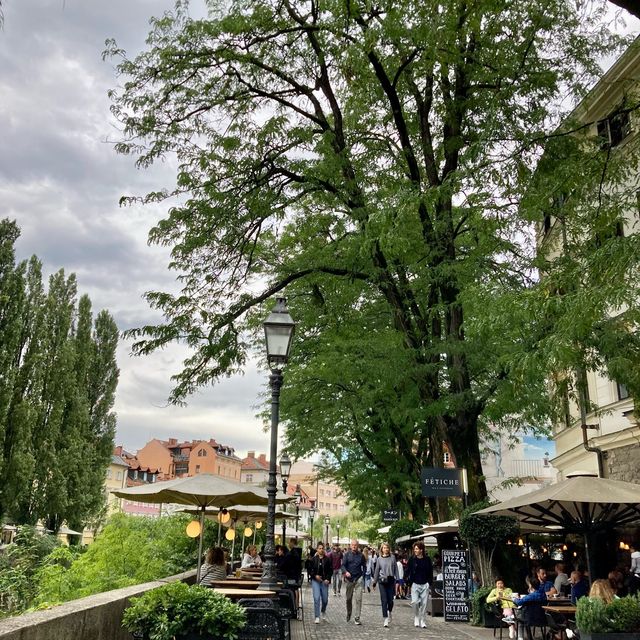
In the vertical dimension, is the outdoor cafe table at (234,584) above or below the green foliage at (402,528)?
below

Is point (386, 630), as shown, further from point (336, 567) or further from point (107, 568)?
point (336, 567)

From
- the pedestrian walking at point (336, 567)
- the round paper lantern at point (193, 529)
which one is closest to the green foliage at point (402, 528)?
the pedestrian walking at point (336, 567)

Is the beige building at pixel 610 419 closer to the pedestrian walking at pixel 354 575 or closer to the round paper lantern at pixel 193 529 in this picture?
the pedestrian walking at pixel 354 575

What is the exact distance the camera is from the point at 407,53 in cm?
1381

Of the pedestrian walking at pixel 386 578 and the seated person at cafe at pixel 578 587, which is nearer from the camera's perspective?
the seated person at cafe at pixel 578 587

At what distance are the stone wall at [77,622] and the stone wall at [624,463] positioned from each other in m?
16.6

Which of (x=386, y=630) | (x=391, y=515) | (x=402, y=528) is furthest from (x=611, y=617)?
(x=391, y=515)

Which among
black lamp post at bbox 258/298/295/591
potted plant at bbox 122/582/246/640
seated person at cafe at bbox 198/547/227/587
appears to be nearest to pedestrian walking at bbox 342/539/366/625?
seated person at cafe at bbox 198/547/227/587

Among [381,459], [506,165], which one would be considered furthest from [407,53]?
[381,459]

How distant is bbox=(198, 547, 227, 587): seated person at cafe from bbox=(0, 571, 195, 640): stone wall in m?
4.76

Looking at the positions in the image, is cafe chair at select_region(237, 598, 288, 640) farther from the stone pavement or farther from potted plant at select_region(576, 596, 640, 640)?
the stone pavement

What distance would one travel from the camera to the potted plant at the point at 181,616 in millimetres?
6520

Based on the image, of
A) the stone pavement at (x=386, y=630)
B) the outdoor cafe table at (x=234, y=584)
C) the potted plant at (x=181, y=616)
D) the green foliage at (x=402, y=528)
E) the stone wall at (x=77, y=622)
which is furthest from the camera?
the green foliage at (x=402, y=528)

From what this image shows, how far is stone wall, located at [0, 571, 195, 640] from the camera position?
15.0 ft
